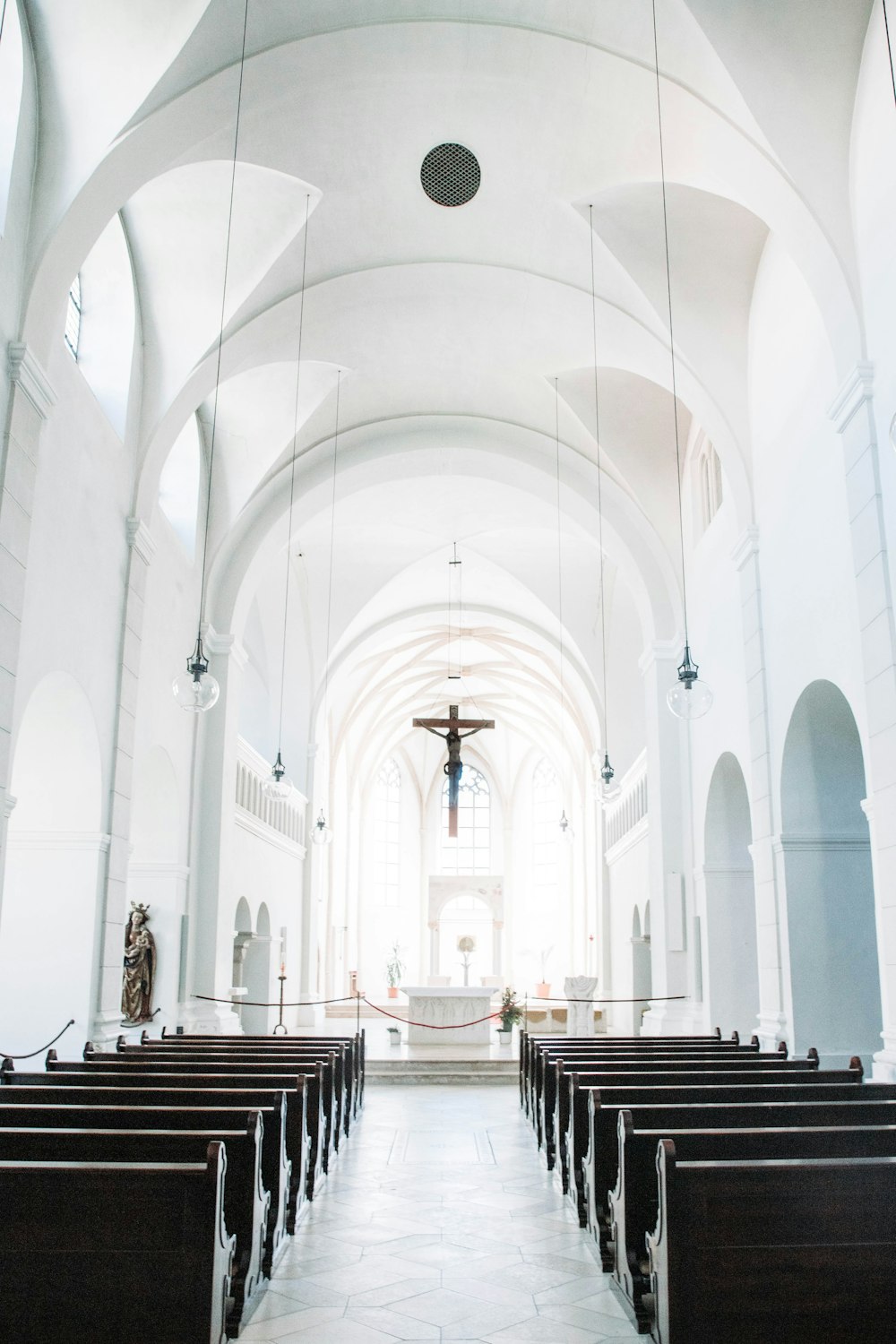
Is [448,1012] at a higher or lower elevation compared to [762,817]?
lower

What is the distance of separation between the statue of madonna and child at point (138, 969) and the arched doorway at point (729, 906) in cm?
628

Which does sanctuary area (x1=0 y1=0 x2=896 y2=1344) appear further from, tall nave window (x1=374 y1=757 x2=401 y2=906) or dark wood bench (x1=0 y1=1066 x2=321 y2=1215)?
tall nave window (x1=374 y1=757 x2=401 y2=906)

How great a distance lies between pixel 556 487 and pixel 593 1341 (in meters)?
11.6

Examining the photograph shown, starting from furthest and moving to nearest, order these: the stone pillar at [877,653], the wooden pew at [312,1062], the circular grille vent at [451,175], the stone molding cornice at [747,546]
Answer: the stone molding cornice at [747,546], the circular grille vent at [451,175], the wooden pew at [312,1062], the stone pillar at [877,653]

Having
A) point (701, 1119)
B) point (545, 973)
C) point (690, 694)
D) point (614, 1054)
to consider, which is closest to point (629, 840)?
point (614, 1054)

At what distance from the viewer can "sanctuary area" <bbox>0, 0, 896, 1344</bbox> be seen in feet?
24.1

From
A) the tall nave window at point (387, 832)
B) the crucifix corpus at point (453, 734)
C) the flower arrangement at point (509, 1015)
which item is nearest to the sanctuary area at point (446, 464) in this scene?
the flower arrangement at point (509, 1015)

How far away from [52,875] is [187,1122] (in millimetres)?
5170

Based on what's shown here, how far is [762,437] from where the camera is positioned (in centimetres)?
1045

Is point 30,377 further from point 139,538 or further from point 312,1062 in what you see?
point 312,1062

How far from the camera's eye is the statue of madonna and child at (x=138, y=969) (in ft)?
39.3

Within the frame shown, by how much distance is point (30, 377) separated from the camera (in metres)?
7.48

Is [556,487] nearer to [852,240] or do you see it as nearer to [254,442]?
[254,442]

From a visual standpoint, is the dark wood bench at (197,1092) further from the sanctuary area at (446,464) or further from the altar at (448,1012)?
the altar at (448,1012)
